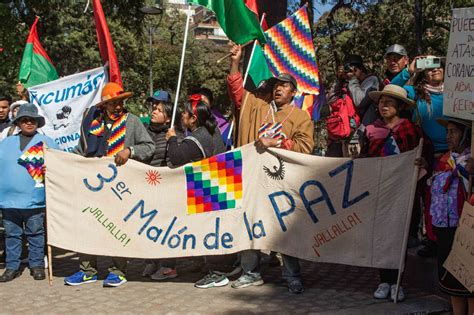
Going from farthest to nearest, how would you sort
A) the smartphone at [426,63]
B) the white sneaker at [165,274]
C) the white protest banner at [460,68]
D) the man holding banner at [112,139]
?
1. the white sneaker at [165,274]
2. the man holding banner at [112,139]
3. the smartphone at [426,63]
4. the white protest banner at [460,68]

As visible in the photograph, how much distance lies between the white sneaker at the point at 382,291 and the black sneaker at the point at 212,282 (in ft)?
4.72

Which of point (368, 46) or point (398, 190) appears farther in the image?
A: point (368, 46)

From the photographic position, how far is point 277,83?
581 cm

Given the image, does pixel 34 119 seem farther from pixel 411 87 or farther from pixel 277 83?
pixel 411 87

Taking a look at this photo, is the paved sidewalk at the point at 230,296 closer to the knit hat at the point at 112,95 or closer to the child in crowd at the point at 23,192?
the child in crowd at the point at 23,192

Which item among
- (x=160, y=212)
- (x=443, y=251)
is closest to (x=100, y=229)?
(x=160, y=212)

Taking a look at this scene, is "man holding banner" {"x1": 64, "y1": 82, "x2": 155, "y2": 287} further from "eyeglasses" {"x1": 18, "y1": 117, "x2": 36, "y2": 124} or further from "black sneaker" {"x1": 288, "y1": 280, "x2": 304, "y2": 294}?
"black sneaker" {"x1": 288, "y1": 280, "x2": 304, "y2": 294}

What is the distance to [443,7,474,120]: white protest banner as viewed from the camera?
4434 mm

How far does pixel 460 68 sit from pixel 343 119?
2125mm

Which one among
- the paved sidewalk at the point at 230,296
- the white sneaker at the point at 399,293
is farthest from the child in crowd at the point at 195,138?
the white sneaker at the point at 399,293

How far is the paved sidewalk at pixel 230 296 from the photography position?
16.9 feet

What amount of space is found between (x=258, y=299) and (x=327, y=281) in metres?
0.96

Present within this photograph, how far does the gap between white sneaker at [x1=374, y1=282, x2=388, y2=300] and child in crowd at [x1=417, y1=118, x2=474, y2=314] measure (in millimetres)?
763

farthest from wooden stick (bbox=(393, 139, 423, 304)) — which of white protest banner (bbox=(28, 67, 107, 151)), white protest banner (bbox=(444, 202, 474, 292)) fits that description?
white protest banner (bbox=(28, 67, 107, 151))
